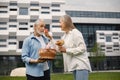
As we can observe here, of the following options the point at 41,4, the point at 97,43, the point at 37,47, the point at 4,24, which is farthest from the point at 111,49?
the point at 37,47

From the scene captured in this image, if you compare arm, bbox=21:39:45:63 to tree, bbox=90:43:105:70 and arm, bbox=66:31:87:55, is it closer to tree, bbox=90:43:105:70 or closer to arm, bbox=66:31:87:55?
arm, bbox=66:31:87:55

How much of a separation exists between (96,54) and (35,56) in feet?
171

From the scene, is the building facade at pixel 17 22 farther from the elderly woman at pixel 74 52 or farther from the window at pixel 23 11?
the elderly woman at pixel 74 52

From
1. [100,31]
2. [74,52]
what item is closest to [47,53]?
[74,52]

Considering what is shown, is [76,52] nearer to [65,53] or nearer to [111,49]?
[65,53]

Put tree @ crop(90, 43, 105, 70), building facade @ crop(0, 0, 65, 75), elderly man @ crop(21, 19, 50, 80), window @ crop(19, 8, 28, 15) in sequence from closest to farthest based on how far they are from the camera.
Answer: elderly man @ crop(21, 19, 50, 80), building facade @ crop(0, 0, 65, 75), window @ crop(19, 8, 28, 15), tree @ crop(90, 43, 105, 70)

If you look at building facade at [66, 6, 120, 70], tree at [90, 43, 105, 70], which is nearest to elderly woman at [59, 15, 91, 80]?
tree at [90, 43, 105, 70]

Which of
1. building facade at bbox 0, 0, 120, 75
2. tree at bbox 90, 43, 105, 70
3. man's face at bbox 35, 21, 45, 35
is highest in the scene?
man's face at bbox 35, 21, 45, 35

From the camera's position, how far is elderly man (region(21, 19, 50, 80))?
4449 mm

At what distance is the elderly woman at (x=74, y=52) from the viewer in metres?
4.20

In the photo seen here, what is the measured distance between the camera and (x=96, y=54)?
184 ft

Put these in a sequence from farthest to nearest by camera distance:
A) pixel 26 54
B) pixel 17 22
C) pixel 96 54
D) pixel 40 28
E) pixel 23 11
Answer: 1. pixel 96 54
2. pixel 23 11
3. pixel 17 22
4. pixel 26 54
5. pixel 40 28

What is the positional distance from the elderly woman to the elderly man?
1.23 ft

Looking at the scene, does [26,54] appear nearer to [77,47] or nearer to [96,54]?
[77,47]
